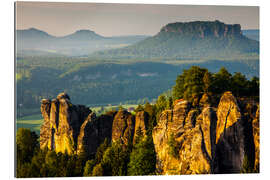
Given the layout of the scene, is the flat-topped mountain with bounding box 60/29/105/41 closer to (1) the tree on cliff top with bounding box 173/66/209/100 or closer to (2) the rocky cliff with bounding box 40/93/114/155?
(2) the rocky cliff with bounding box 40/93/114/155

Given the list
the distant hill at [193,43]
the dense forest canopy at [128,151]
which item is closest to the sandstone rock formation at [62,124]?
the dense forest canopy at [128,151]

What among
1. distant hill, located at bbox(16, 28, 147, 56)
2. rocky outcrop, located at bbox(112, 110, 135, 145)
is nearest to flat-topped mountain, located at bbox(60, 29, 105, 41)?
distant hill, located at bbox(16, 28, 147, 56)

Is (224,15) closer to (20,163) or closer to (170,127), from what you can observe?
(170,127)

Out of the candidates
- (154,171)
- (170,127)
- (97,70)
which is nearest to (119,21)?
(170,127)

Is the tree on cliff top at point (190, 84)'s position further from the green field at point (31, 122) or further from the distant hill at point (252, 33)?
the green field at point (31, 122)

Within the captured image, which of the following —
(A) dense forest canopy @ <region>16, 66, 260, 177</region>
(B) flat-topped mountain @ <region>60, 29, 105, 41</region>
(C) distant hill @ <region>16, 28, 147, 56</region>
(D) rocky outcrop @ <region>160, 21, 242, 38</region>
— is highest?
(D) rocky outcrop @ <region>160, 21, 242, 38</region>

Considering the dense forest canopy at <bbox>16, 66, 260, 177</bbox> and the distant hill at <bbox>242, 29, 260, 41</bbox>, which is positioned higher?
the distant hill at <bbox>242, 29, 260, 41</bbox>
